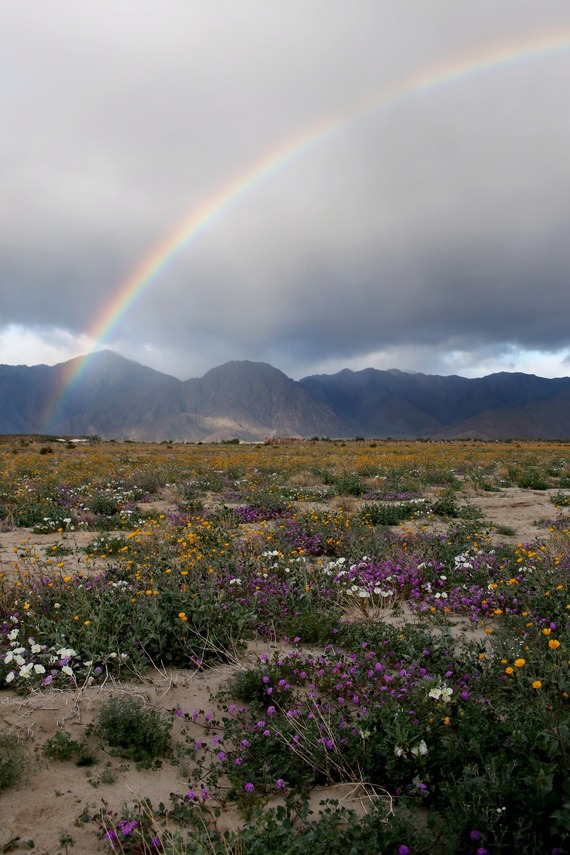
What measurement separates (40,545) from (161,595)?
5221 millimetres

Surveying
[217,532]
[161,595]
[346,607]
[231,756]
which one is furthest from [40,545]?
[231,756]

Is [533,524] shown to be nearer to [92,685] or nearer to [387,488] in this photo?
[387,488]

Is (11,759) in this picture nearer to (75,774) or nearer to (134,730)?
(75,774)

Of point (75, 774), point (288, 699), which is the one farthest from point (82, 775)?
point (288, 699)

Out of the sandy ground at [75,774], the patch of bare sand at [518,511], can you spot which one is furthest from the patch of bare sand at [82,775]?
the patch of bare sand at [518,511]

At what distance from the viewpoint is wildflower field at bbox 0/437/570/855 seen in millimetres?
2707

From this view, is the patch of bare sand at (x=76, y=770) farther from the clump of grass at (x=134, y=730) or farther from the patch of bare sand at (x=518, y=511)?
the patch of bare sand at (x=518, y=511)

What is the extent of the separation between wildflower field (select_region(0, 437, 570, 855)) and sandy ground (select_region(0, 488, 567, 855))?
1 centimetres

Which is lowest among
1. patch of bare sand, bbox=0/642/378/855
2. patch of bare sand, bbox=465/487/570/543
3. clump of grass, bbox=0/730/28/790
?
patch of bare sand, bbox=0/642/378/855

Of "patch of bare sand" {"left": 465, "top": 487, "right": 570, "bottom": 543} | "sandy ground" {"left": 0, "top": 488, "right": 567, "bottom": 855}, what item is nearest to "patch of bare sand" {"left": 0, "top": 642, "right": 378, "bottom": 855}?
"sandy ground" {"left": 0, "top": 488, "right": 567, "bottom": 855}

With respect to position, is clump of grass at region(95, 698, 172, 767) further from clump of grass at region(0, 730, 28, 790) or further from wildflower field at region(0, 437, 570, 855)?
clump of grass at region(0, 730, 28, 790)

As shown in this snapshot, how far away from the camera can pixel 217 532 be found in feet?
29.6

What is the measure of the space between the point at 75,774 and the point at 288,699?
1709 millimetres

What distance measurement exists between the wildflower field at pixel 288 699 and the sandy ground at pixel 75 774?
0.01m
